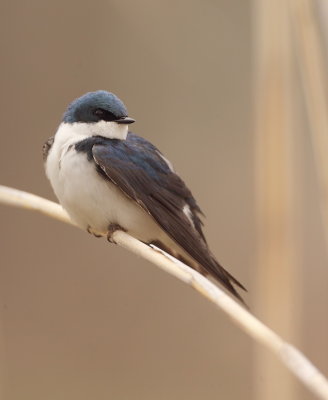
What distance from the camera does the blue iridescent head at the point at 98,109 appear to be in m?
1.33

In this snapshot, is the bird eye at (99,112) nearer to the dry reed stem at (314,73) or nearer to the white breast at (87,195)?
the white breast at (87,195)

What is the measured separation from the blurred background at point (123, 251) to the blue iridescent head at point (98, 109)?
20 centimetres

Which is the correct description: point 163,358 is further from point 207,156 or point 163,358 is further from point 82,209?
point 82,209

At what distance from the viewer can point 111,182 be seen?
1396 millimetres

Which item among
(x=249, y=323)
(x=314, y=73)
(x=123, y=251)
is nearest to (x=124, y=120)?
(x=314, y=73)

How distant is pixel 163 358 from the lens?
262cm

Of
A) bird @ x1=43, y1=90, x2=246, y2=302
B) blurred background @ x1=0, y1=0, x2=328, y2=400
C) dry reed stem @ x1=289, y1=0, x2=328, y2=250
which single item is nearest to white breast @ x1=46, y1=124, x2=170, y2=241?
bird @ x1=43, y1=90, x2=246, y2=302

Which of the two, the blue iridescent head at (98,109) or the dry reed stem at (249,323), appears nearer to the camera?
the dry reed stem at (249,323)

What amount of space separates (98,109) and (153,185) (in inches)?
6.2

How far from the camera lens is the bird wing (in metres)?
1.32

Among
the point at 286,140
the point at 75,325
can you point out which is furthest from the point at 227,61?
the point at 286,140

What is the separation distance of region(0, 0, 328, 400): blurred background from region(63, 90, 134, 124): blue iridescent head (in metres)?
0.20

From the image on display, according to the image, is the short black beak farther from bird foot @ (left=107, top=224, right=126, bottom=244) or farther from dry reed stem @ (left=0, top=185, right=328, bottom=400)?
dry reed stem @ (left=0, top=185, right=328, bottom=400)

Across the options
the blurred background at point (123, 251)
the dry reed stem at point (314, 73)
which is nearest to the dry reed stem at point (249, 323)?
the dry reed stem at point (314, 73)
